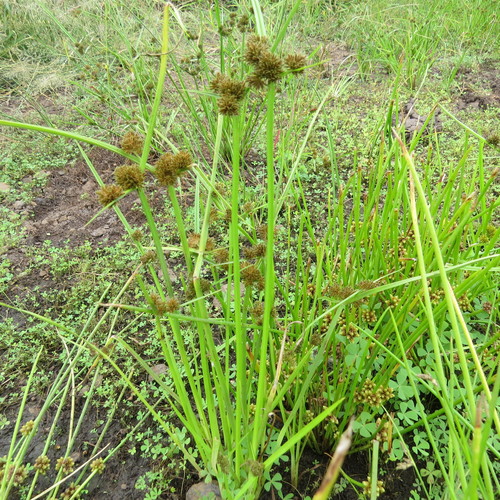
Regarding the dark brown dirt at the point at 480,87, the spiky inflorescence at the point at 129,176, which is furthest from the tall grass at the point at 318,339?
the dark brown dirt at the point at 480,87

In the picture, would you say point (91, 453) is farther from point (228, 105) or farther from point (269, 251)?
point (228, 105)

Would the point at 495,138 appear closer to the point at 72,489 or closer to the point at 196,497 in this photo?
the point at 196,497

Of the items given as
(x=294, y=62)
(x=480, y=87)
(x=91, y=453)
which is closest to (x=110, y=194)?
(x=294, y=62)

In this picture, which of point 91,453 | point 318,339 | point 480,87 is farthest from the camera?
point 480,87

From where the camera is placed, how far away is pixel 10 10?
3.48m

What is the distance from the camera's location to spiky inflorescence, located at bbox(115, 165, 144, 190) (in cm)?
52

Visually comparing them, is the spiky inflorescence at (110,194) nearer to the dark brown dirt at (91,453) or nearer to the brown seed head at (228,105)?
the brown seed head at (228,105)

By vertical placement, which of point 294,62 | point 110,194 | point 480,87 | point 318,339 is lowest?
point 480,87

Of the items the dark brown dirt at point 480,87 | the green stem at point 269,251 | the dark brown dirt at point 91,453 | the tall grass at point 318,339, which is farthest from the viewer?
the dark brown dirt at point 480,87

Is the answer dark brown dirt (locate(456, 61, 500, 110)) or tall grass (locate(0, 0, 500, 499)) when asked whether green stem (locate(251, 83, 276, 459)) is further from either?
dark brown dirt (locate(456, 61, 500, 110))

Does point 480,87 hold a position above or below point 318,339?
below

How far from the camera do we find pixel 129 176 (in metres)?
0.53

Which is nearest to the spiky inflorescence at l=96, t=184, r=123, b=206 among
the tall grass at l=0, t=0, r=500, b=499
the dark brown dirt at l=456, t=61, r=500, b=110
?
the tall grass at l=0, t=0, r=500, b=499

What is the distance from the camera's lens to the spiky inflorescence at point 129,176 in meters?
0.52
